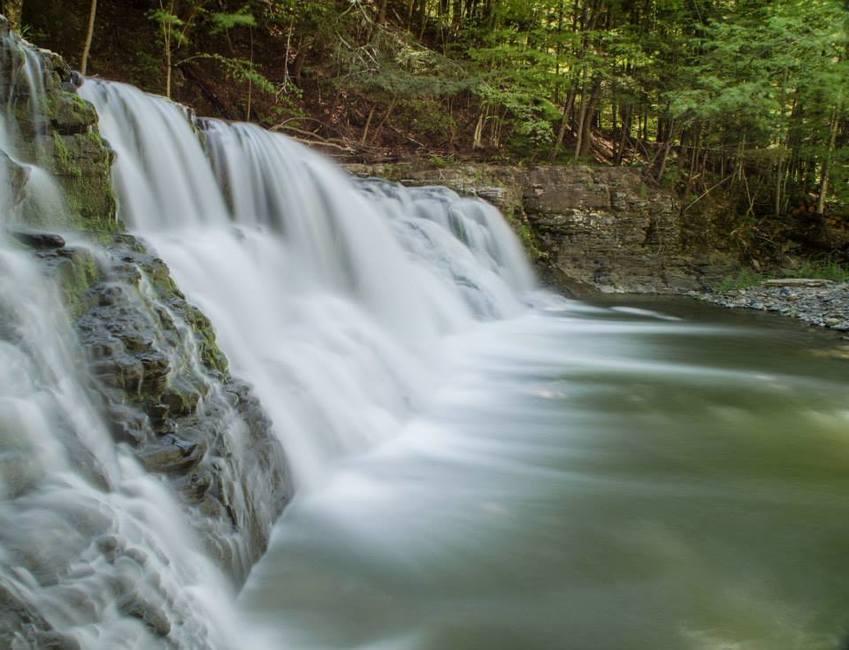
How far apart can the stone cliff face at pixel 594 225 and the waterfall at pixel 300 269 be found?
2.77 meters

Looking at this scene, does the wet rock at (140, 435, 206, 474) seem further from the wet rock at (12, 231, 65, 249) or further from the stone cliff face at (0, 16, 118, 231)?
the stone cliff face at (0, 16, 118, 231)

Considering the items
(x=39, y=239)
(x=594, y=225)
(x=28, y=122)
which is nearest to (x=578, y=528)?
(x=39, y=239)

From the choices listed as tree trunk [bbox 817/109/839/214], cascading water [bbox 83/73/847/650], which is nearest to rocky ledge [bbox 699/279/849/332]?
cascading water [bbox 83/73/847/650]

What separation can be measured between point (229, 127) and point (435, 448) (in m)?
5.03

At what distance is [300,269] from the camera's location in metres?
6.66

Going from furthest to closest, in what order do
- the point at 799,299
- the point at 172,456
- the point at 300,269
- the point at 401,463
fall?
the point at 799,299 → the point at 300,269 → the point at 401,463 → the point at 172,456

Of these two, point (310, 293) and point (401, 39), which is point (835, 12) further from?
point (310, 293)

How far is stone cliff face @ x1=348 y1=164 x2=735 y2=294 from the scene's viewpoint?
41.7ft

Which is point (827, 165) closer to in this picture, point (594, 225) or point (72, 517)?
point (594, 225)

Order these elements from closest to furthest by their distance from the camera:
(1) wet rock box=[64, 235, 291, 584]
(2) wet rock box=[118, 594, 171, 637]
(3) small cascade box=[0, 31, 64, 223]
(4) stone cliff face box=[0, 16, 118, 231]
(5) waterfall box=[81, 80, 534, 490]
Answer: (2) wet rock box=[118, 594, 171, 637] < (1) wet rock box=[64, 235, 291, 584] < (3) small cascade box=[0, 31, 64, 223] < (4) stone cliff face box=[0, 16, 118, 231] < (5) waterfall box=[81, 80, 534, 490]

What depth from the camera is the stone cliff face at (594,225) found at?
1270 centimetres

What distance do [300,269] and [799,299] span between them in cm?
915

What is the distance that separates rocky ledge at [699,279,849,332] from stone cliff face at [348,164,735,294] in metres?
1.12

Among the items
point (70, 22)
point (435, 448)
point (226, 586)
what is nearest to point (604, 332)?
point (435, 448)
